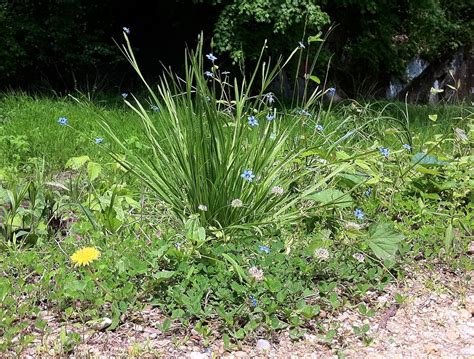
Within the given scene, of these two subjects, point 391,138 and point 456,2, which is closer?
point 391,138

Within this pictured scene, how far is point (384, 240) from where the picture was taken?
8.54ft

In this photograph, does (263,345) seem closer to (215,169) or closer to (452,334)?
(452,334)

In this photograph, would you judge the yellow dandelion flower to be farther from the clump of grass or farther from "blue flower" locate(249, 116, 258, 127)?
"blue flower" locate(249, 116, 258, 127)

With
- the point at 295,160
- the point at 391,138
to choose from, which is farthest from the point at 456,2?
the point at 295,160

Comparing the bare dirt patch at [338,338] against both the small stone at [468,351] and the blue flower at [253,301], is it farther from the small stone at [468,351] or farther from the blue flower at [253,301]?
the blue flower at [253,301]

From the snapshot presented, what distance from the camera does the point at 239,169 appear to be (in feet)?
9.18

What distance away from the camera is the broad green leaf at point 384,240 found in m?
2.55

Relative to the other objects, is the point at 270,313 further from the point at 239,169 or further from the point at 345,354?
the point at 239,169

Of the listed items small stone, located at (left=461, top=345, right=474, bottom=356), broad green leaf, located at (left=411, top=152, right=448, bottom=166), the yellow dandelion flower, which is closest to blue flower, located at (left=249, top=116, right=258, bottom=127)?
broad green leaf, located at (left=411, top=152, right=448, bottom=166)

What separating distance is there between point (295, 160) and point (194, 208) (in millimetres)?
611

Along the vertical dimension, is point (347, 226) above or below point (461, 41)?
above

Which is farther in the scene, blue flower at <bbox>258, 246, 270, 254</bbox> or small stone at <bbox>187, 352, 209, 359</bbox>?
blue flower at <bbox>258, 246, 270, 254</bbox>

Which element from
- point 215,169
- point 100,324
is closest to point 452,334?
point 215,169

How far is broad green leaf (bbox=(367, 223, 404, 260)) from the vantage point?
2.55m
